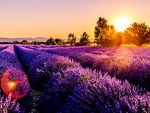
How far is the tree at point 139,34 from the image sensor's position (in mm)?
69000

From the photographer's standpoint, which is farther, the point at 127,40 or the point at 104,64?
the point at 127,40

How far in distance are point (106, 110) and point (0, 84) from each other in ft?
12.7

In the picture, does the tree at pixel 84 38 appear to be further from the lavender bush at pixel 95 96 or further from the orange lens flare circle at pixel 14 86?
the lavender bush at pixel 95 96

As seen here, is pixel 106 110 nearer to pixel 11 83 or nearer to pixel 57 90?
pixel 57 90

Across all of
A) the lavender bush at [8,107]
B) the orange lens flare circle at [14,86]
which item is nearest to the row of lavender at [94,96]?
the orange lens flare circle at [14,86]

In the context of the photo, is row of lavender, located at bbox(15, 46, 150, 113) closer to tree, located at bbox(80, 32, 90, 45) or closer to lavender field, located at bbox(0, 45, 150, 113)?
lavender field, located at bbox(0, 45, 150, 113)

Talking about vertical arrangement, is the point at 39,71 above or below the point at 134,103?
below

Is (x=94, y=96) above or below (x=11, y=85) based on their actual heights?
above

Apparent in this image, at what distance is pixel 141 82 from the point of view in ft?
24.4

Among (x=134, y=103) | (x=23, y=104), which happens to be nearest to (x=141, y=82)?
(x=23, y=104)

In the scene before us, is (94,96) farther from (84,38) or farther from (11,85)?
(84,38)

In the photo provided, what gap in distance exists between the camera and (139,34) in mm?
69375

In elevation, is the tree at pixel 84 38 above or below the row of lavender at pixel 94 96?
below

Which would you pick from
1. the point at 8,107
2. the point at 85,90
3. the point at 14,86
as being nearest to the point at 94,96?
the point at 85,90
